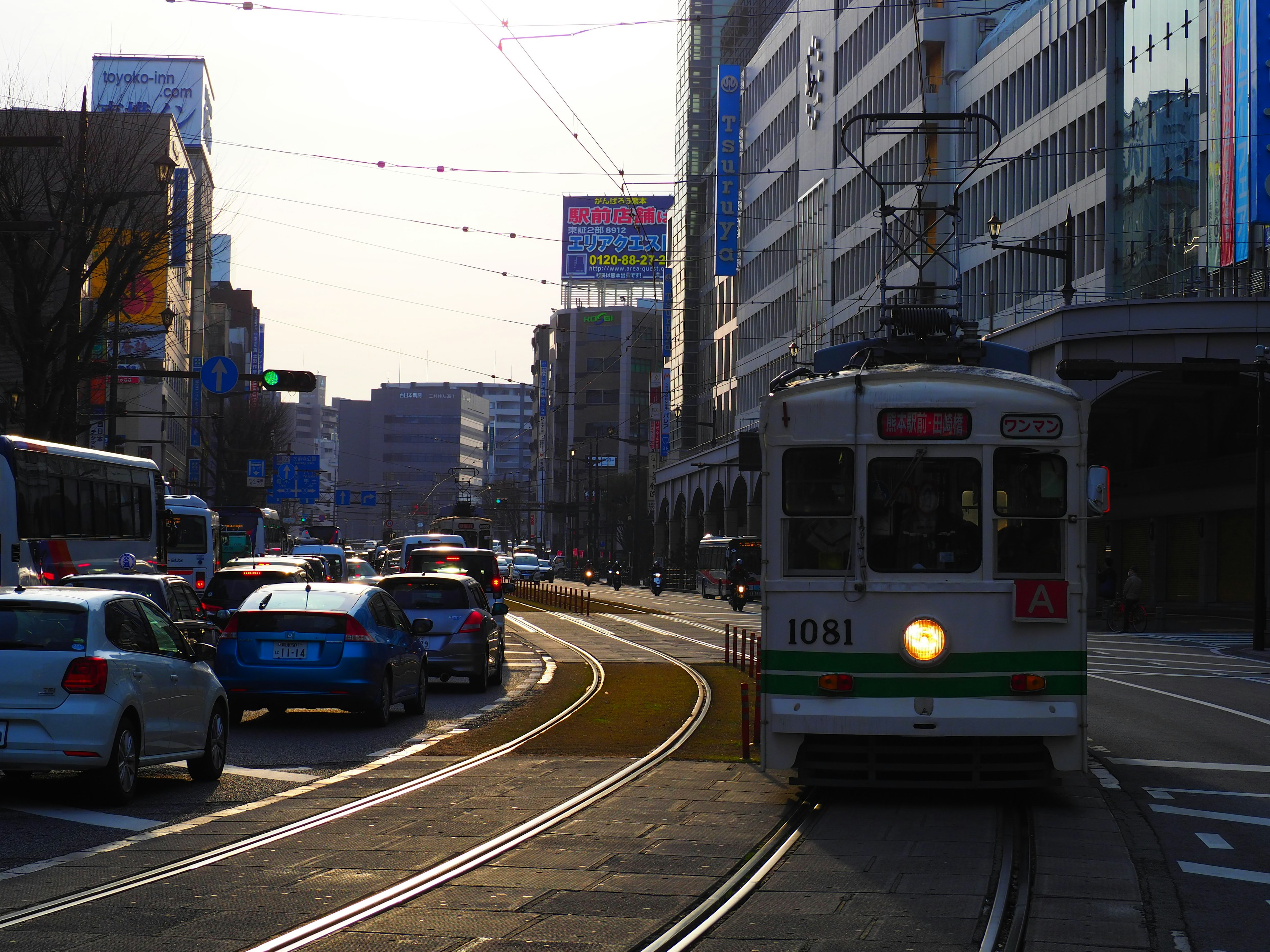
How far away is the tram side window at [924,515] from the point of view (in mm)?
11438

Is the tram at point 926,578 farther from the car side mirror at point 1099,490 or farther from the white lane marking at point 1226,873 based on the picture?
the white lane marking at point 1226,873

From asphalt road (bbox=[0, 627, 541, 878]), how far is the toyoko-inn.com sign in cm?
11393

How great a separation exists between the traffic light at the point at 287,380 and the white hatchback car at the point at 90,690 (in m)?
20.3

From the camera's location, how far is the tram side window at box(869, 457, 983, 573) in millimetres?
11438

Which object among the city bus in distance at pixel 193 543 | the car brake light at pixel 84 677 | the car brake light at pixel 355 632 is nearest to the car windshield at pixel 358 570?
the city bus in distance at pixel 193 543

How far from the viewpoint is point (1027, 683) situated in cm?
1120

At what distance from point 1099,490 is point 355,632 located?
8687 mm

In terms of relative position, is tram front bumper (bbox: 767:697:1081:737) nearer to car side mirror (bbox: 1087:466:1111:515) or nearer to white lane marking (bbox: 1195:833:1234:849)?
white lane marking (bbox: 1195:833:1234:849)

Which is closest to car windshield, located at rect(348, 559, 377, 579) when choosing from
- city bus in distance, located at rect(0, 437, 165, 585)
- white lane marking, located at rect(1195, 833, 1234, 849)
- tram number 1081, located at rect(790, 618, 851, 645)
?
city bus in distance, located at rect(0, 437, 165, 585)

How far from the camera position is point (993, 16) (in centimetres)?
6300

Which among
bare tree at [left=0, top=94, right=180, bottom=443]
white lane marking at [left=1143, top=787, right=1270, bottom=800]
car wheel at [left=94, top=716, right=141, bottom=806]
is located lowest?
white lane marking at [left=1143, top=787, right=1270, bottom=800]

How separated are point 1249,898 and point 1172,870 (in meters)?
0.79

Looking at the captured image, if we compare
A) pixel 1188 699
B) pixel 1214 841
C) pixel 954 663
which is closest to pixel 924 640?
pixel 954 663

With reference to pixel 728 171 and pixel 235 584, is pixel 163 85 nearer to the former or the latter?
pixel 728 171
